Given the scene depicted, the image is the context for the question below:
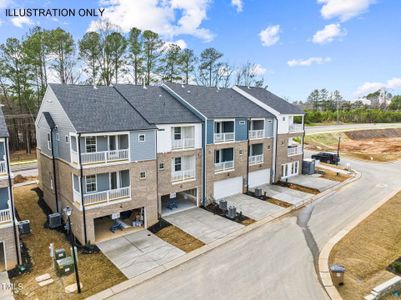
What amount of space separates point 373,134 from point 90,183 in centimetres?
7737

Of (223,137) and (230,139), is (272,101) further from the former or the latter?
(223,137)

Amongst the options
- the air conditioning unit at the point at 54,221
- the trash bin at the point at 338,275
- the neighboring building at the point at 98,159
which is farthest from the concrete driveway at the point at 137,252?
the trash bin at the point at 338,275

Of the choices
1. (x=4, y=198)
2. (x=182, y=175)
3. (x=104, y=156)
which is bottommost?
(x=182, y=175)

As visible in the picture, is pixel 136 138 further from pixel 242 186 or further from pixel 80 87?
pixel 242 186

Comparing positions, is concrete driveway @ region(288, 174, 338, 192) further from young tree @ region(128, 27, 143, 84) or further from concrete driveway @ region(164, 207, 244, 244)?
young tree @ region(128, 27, 143, 84)

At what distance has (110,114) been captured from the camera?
741 inches

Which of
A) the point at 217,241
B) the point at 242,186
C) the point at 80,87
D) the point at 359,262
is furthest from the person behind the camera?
the point at 242,186

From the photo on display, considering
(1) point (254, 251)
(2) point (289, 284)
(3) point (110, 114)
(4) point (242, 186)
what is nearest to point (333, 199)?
(4) point (242, 186)

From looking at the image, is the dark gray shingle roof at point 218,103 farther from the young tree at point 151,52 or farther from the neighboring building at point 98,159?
the young tree at point 151,52

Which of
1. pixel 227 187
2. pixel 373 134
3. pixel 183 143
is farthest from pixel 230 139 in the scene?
pixel 373 134

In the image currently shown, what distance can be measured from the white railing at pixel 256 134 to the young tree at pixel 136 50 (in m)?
26.8

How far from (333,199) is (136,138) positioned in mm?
18086

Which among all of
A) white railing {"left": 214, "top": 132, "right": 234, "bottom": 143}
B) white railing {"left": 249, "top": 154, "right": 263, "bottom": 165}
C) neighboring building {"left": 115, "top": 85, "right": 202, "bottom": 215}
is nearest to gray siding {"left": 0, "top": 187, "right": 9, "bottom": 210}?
neighboring building {"left": 115, "top": 85, "right": 202, "bottom": 215}

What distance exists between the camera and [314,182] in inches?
1157
